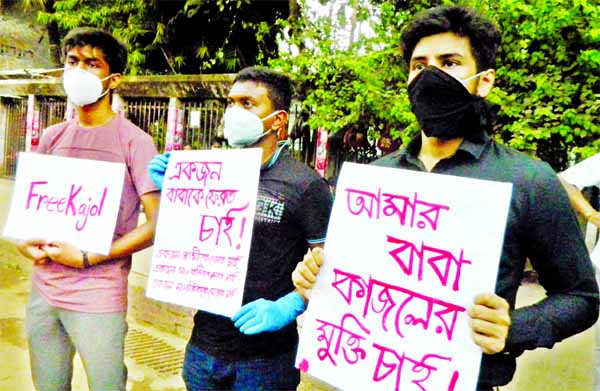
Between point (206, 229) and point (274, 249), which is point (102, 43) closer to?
point (206, 229)

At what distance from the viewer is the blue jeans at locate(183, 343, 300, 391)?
1.93 meters

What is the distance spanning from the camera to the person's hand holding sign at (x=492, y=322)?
1234 mm

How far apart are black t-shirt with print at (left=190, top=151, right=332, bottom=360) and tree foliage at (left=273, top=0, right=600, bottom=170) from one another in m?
3.06

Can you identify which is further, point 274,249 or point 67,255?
point 67,255

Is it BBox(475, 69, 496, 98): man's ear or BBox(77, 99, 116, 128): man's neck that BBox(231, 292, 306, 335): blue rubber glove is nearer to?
BBox(475, 69, 496, 98): man's ear

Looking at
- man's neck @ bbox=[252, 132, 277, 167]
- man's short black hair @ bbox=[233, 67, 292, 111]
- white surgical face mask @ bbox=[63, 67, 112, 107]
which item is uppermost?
man's short black hair @ bbox=[233, 67, 292, 111]

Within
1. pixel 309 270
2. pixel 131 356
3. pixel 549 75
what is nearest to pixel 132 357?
pixel 131 356

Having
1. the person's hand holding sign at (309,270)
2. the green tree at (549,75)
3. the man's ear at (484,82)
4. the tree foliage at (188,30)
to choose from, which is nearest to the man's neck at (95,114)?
the person's hand holding sign at (309,270)

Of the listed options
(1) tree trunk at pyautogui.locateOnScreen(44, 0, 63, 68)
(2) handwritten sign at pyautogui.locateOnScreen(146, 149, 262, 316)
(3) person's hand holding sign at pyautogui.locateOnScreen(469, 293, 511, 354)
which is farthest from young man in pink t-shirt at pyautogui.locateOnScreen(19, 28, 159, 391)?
(1) tree trunk at pyautogui.locateOnScreen(44, 0, 63, 68)

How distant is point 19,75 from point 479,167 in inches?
651

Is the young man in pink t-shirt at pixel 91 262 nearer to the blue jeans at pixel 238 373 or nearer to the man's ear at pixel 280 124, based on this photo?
the blue jeans at pixel 238 373

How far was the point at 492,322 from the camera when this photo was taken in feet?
4.07

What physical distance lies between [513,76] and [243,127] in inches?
145

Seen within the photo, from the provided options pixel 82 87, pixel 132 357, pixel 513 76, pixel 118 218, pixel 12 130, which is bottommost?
pixel 132 357
